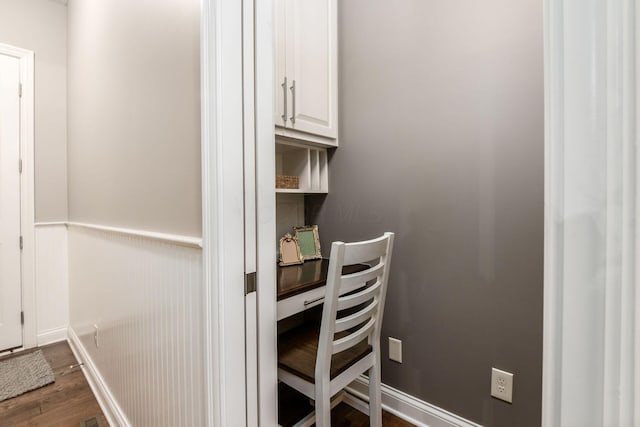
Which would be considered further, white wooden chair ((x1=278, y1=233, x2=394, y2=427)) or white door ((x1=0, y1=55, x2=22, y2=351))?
white door ((x1=0, y1=55, x2=22, y2=351))

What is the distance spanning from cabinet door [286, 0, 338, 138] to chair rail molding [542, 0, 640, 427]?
1.42 m

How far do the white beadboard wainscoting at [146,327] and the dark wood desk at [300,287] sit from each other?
1.26 feet

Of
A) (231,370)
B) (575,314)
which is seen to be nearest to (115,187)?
(231,370)

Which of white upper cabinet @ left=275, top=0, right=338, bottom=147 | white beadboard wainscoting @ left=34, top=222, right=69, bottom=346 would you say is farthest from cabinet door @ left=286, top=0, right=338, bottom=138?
white beadboard wainscoting @ left=34, top=222, right=69, bottom=346

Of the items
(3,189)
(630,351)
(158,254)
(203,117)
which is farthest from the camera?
(3,189)

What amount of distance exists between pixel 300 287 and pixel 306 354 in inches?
11.8

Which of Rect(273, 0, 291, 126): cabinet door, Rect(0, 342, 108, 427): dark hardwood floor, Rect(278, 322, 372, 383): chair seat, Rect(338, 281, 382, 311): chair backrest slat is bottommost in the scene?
Rect(0, 342, 108, 427): dark hardwood floor

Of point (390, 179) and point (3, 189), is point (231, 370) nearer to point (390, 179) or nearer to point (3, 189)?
point (390, 179)

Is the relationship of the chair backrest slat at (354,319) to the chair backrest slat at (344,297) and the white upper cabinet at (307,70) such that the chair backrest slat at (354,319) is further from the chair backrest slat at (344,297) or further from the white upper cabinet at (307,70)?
the white upper cabinet at (307,70)

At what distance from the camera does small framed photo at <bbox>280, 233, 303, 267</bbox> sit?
6.05 feet

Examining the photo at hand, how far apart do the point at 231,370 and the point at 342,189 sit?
127cm

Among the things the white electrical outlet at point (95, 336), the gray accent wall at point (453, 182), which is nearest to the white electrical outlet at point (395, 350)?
the gray accent wall at point (453, 182)

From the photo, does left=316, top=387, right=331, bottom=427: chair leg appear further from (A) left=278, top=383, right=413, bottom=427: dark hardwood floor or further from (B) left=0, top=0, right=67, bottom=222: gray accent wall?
(B) left=0, top=0, right=67, bottom=222: gray accent wall

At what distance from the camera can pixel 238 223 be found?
0.90m
